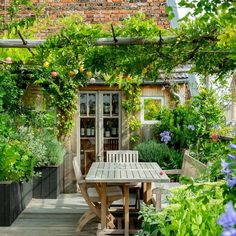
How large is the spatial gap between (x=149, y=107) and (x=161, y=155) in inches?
43.7

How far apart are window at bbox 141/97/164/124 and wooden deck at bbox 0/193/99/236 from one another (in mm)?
2131

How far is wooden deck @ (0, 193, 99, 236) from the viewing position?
5.86 meters

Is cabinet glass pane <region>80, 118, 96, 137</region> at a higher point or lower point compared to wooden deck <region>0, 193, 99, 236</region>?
higher

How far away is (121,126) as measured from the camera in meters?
9.44

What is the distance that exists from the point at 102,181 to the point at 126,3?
5.87 m

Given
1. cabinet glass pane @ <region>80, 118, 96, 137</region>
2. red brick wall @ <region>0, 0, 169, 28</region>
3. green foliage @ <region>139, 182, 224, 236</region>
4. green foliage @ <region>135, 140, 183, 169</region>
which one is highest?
red brick wall @ <region>0, 0, 169, 28</region>

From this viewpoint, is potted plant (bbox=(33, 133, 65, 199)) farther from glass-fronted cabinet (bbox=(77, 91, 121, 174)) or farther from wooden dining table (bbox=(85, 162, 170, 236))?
wooden dining table (bbox=(85, 162, 170, 236))

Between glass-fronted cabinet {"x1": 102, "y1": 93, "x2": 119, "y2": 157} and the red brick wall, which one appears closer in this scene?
glass-fronted cabinet {"x1": 102, "y1": 93, "x2": 119, "y2": 157}

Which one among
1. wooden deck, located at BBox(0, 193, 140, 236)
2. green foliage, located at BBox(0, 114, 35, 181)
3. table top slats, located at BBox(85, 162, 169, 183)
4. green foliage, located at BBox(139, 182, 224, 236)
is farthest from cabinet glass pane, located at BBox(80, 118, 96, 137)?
green foliage, located at BBox(139, 182, 224, 236)

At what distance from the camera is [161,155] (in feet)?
28.9

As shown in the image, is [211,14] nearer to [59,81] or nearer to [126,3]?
[59,81]

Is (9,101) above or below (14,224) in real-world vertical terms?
above

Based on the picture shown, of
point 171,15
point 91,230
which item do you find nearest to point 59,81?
Answer: point 91,230

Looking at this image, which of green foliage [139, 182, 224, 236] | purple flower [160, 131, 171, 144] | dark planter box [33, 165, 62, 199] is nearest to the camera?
green foliage [139, 182, 224, 236]
